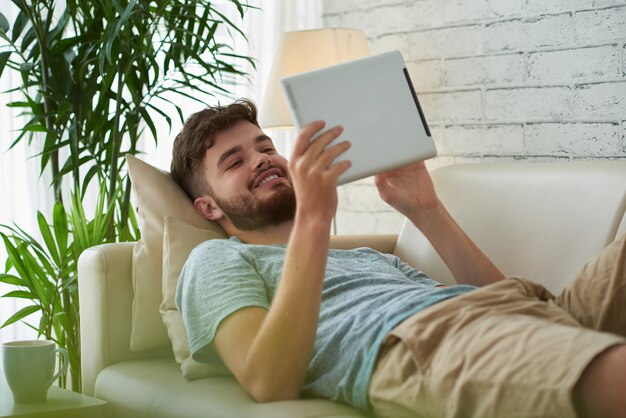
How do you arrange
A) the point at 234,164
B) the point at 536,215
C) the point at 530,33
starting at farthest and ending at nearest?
the point at 530,33, the point at 536,215, the point at 234,164

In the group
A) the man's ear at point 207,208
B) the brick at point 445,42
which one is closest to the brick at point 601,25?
the brick at point 445,42

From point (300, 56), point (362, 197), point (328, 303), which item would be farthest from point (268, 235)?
point (362, 197)

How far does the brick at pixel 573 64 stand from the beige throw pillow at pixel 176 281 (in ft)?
4.44

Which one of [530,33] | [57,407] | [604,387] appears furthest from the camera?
[530,33]

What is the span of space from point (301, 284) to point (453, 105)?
181cm

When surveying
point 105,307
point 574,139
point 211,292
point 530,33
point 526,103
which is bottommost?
point 105,307

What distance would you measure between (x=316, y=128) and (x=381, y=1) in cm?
201

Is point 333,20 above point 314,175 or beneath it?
above

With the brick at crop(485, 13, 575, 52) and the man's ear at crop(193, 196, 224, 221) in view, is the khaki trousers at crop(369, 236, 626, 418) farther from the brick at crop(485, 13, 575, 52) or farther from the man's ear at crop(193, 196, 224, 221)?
the brick at crop(485, 13, 575, 52)

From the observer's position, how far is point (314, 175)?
1449 mm

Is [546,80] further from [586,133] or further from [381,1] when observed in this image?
[381,1]

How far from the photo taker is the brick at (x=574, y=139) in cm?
273

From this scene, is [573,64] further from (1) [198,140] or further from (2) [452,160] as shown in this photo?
(1) [198,140]

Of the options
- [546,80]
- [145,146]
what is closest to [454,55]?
[546,80]
